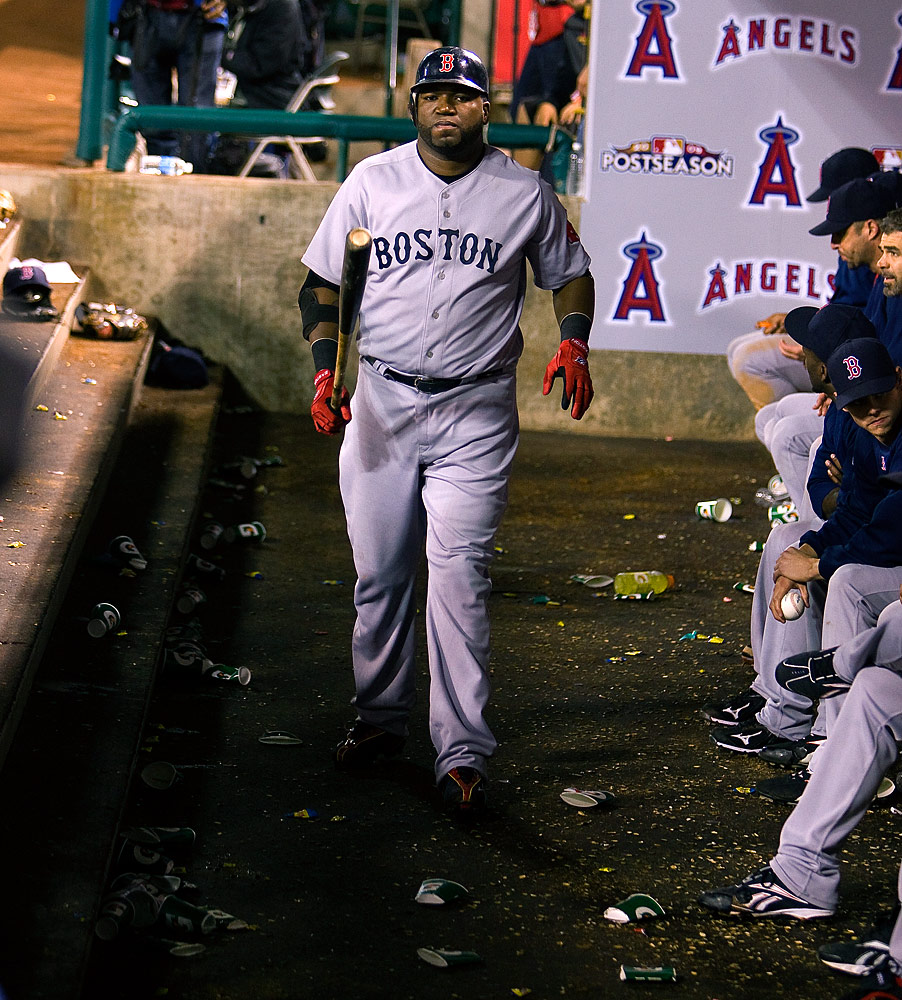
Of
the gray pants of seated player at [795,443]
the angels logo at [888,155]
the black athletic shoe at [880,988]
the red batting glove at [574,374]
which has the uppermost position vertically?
the angels logo at [888,155]

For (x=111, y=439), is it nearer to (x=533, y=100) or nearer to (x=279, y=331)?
(x=279, y=331)

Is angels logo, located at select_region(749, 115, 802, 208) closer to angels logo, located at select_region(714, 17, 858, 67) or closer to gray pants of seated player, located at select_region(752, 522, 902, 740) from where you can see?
angels logo, located at select_region(714, 17, 858, 67)

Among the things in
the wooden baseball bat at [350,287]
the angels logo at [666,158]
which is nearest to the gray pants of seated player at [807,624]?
the wooden baseball bat at [350,287]

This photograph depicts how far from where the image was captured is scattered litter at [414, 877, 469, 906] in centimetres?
395

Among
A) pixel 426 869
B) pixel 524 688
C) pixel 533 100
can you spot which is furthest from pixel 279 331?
pixel 426 869

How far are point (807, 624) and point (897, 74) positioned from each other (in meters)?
5.78

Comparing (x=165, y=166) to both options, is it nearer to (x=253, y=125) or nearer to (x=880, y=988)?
(x=253, y=125)

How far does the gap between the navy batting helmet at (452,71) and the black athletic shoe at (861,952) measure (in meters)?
2.65

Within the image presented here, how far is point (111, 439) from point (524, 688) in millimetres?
2606

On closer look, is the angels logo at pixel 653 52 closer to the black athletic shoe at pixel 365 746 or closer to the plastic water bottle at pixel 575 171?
the plastic water bottle at pixel 575 171

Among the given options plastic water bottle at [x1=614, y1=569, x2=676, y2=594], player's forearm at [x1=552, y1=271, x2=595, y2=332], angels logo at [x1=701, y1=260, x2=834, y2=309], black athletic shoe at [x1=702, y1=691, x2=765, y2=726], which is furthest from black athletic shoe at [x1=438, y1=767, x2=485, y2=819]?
angels logo at [x1=701, y1=260, x2=834, y2=309]

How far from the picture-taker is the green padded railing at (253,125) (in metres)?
9.49

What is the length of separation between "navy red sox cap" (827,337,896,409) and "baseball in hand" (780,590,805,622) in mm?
656

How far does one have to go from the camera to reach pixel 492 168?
4566 mm
